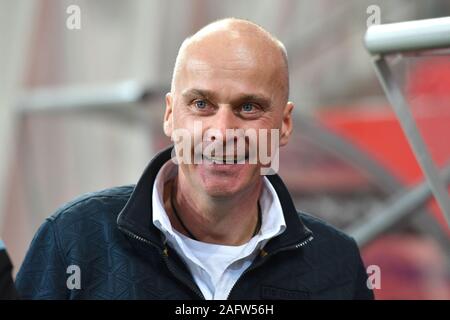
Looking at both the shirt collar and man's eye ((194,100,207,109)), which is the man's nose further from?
the shirt collar

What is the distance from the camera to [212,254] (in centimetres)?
109

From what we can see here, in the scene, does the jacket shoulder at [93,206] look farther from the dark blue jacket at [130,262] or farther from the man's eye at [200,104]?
the man's eye at [200,104]

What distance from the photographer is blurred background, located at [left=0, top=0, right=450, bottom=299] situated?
2.89 meters

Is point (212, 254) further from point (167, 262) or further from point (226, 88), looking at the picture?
point (226, 88)

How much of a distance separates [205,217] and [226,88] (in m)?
0.17

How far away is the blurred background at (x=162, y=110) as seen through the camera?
2.89 meters

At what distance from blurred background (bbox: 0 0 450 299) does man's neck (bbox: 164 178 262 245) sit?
1.22m

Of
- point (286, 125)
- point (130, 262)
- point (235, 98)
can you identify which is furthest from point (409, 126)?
point (130, 262)

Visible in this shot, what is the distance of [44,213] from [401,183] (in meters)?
1.79

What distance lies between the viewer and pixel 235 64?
39.1 inches

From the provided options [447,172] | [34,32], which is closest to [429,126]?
[447,172]

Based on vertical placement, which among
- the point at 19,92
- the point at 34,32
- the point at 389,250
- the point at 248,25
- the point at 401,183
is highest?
the point at 34,32

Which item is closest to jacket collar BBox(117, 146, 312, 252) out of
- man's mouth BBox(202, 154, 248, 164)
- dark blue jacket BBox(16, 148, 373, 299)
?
dark blue jacket BBox(16, 148, 373, 299)

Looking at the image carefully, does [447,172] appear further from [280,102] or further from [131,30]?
[131,30]
